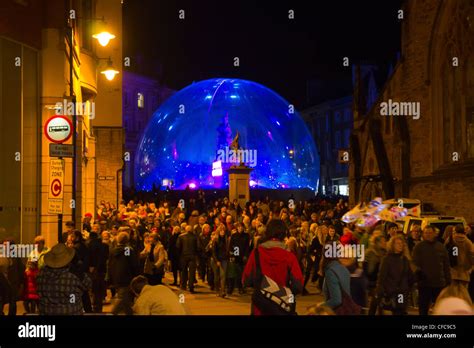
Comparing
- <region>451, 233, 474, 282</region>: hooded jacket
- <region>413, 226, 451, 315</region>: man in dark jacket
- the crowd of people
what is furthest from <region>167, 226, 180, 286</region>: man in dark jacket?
<region>413, 226, 451, 315</region>: man in dark jacket

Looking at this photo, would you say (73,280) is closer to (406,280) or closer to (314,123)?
(406,280)

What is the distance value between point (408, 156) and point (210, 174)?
104ft

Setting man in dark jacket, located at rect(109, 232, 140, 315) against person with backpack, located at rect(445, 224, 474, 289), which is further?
person with backpack, located at rect(445, 224, 474, 289)

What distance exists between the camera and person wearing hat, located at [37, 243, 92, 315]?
880cm

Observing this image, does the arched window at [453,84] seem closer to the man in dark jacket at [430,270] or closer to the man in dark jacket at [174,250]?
the man in dark jacket at [174,250]

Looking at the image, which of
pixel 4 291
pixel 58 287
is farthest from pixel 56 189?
pixel 58 287

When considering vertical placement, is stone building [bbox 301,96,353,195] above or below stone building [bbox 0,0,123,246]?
above

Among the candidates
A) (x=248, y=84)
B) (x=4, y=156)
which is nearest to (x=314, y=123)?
(x=248, y=84)

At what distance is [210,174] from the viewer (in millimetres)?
60938

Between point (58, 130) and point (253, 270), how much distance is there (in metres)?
9.73

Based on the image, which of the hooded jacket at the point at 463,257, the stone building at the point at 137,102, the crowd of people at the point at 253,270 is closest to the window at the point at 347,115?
the stone building at the point at 137,102

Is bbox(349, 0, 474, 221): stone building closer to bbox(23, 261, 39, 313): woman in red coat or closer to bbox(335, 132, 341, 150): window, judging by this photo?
bbox(23, 261, 39, 313): woman in red coat

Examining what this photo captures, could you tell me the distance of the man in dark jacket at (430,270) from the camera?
12.4 metres

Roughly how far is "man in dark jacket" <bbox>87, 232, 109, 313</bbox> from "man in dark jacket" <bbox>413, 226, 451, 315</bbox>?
19.2ft
